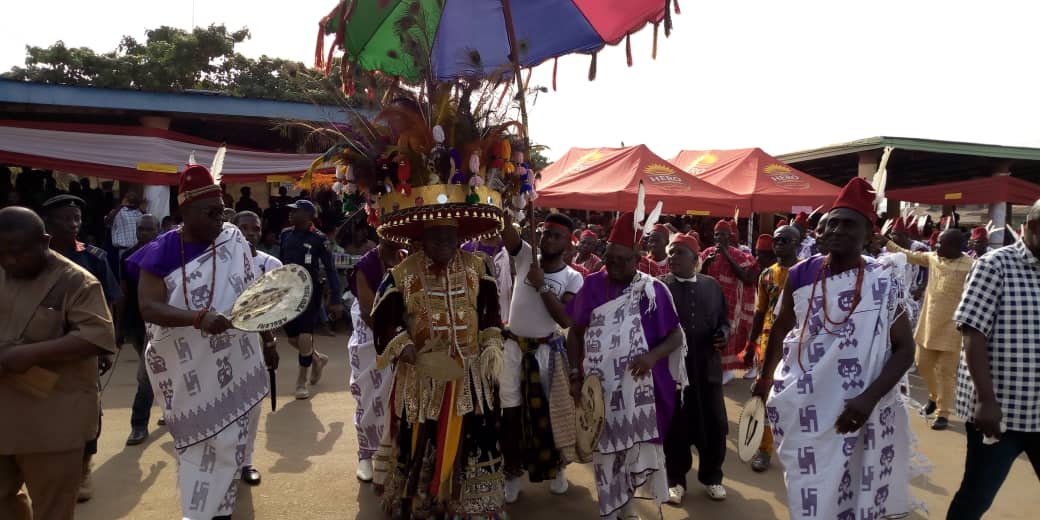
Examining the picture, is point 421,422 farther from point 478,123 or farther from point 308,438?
point 308,438

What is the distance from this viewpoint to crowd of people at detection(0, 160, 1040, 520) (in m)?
3.06

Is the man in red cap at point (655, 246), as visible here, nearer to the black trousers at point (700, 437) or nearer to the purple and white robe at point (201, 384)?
the black trousers at point (700, 437)

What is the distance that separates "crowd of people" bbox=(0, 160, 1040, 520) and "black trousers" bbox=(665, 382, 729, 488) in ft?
0.06

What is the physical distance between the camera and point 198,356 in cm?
379

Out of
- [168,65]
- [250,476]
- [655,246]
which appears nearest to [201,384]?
[250,476]

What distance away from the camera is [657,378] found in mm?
4203

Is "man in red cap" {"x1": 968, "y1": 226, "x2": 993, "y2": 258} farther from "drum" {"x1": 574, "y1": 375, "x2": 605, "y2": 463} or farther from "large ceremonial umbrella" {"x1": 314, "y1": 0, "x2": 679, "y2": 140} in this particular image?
"drum" {"x1": 574, "y1": 375, "x2": 605, "y2": 463}

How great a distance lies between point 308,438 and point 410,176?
3.28 metres

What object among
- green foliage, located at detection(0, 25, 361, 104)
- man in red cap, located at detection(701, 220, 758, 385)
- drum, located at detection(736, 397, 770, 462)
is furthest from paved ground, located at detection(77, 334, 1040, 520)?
green foliage, located at detection(0, 25, 361, 104)

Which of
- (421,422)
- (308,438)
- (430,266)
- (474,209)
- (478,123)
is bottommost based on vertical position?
(308,438)

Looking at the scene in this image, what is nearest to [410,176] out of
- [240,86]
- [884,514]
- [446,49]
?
[446,49]

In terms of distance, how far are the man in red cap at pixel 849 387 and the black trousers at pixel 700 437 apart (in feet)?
4.16

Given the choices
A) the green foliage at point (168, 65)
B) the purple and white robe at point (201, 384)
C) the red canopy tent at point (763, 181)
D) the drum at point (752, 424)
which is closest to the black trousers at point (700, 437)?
the drum at point (752, 424)

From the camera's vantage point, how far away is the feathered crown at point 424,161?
3680 millimetres
